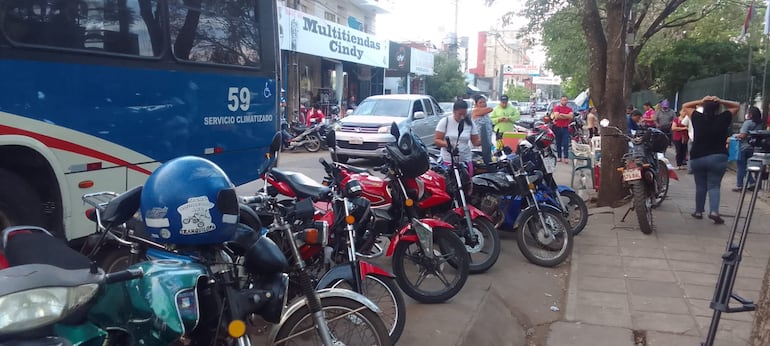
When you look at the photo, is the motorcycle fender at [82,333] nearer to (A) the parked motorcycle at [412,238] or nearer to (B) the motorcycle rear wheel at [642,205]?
(A) the parked motorcycle at [412,238]

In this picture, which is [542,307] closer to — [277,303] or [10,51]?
[277,303]

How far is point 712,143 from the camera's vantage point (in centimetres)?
789

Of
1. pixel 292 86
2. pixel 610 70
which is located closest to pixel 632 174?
pixel 610 70

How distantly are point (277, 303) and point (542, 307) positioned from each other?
3.35 metres

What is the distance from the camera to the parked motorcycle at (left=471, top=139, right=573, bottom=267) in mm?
6191

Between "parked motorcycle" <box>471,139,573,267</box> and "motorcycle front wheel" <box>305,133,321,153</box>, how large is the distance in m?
11.7

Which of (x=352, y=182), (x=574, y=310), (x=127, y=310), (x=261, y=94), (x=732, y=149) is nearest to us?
(x=127, y=310)

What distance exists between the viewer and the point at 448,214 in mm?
5766

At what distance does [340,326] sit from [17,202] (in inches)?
126

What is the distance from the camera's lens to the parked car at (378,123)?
1411 cm

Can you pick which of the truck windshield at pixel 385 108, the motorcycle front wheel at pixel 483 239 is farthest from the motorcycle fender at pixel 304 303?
the truck windshield at pixel 385 108

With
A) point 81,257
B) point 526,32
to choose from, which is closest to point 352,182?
point 81,257

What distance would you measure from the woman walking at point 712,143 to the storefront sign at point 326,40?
12.5m

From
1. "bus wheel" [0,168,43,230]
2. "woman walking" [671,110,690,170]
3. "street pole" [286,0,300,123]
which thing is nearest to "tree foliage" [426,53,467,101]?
"street pole" [286,0,300,123]
